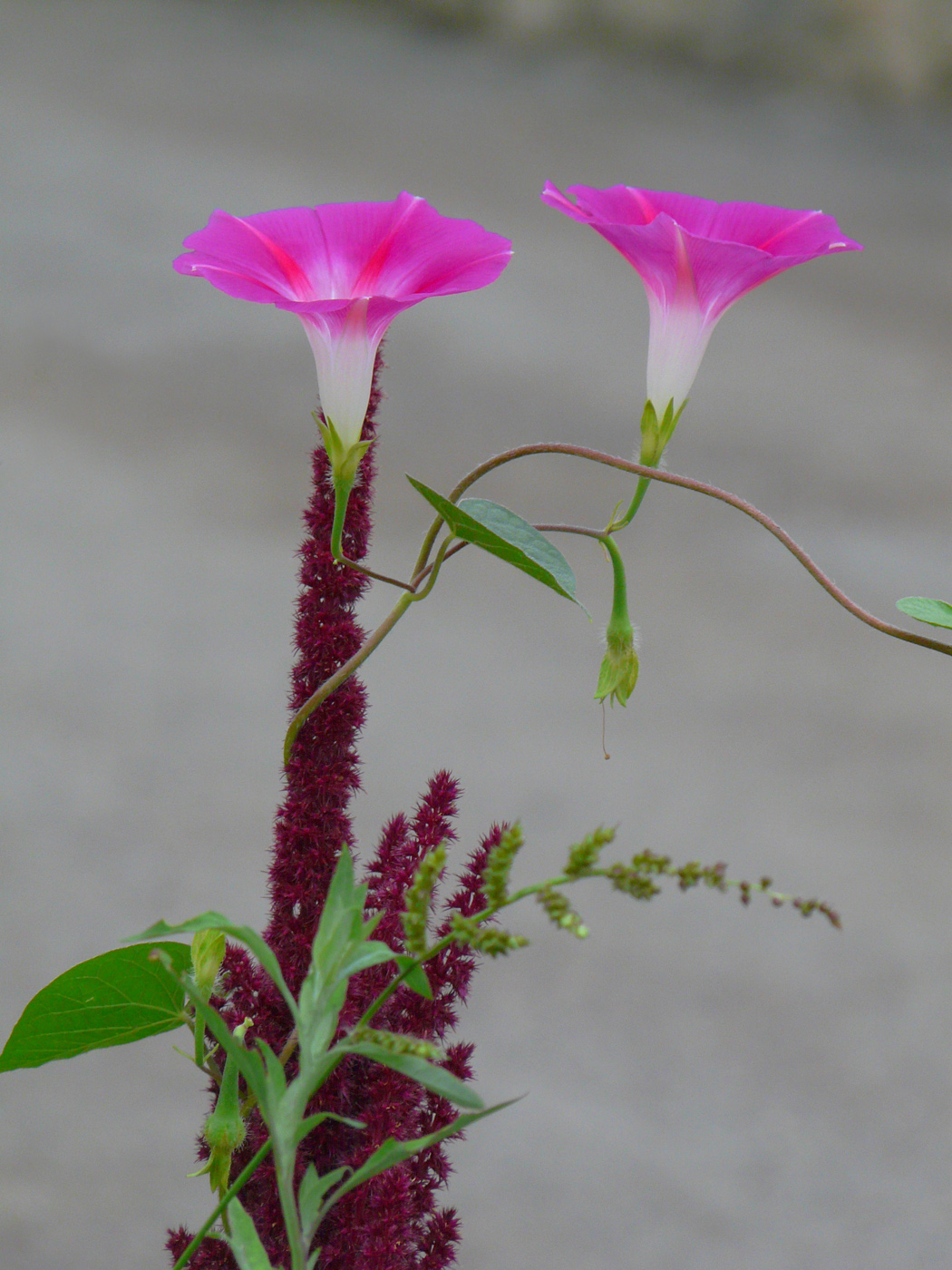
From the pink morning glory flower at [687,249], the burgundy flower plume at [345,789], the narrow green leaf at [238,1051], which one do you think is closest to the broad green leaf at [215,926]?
the narrow green leaf at [238,1051]

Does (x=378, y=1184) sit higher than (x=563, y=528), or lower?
lower

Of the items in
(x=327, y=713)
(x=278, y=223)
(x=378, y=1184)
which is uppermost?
(x=278, y=223)

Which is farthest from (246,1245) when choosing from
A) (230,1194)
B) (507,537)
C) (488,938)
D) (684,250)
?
(684,250)

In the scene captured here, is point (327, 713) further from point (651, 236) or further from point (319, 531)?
point (651, 236)

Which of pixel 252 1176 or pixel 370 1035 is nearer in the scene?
pixel 370 1035

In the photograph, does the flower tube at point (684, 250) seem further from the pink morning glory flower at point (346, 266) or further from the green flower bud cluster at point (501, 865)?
the green flower bud cluster at point (501, 865)

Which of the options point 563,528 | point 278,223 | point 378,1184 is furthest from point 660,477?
point 378,1184
